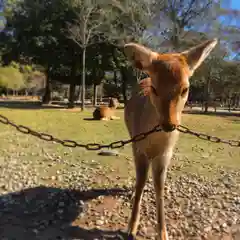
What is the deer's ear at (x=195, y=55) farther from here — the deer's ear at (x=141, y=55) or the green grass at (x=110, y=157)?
the green grass at (x=110, y=157)

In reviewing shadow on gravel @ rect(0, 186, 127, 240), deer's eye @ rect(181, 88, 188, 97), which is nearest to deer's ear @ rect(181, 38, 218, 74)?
deer's eye @ rect(181, 88, 188, 97)

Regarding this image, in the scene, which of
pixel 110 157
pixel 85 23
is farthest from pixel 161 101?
pixel 85 23

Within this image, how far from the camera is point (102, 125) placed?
582 inches

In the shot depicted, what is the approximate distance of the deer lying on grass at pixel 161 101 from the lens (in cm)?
294

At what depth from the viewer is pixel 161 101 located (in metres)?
2.96

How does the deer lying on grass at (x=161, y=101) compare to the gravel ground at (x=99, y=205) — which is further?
the gravel ground at (x=99, y=205)

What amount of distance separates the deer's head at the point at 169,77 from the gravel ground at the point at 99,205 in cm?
200

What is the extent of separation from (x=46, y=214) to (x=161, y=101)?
2.78 m

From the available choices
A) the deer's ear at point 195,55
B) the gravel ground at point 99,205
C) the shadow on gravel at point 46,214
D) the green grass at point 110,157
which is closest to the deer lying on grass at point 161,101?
the deer's ear at point 195,55

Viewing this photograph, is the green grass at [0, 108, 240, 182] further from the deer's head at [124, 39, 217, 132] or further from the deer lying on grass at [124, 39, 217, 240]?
the deer's head at [124, 39, 217, 132]

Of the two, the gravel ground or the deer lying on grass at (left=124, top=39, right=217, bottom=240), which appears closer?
the deer lying on grass at (left=124, top=39, right=217, bottom=240)

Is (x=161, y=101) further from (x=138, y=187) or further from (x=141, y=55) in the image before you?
(x=138, y=187)

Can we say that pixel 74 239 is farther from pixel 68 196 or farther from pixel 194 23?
pixel 194 23

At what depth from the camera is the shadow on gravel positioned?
4.20 m
